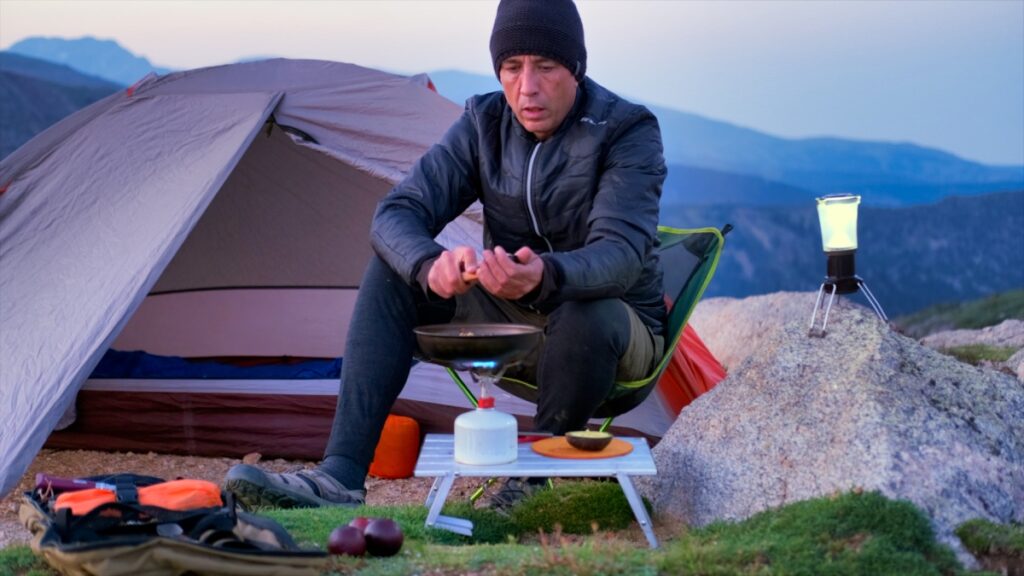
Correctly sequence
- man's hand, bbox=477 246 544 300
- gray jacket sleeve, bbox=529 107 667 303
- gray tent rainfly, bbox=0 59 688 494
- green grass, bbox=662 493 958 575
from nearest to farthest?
green grass, bbox=662 493 958 575 < man's hand, bbox=477 246 544 300 < gray jacket sleeve, bbox=529 107 667 303 < gray tent rainfly, bbox=0 59 688 494

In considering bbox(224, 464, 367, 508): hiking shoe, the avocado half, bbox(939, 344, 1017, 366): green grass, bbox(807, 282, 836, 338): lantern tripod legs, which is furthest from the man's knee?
bbox(939, 344, 1017, 366): green grass

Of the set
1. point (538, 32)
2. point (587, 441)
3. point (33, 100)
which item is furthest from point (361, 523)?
point (33, 100)

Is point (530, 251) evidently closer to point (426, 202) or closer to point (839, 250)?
point (426, 202)

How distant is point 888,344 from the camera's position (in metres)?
3.24

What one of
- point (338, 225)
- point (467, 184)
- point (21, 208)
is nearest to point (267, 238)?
point (338, 225)

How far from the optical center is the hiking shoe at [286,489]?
279cm

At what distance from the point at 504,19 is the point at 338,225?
9.66 feet

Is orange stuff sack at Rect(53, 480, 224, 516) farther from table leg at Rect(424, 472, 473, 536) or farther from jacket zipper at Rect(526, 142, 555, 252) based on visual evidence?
jacket zipper at Rect(526, 142, 555, 252)

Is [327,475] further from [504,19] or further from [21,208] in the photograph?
[21,208]

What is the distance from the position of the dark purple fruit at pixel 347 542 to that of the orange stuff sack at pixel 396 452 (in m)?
1.74

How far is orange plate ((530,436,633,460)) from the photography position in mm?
2736

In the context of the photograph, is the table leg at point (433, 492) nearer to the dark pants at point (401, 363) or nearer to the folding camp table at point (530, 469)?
the folding camp table at point (530, 469)

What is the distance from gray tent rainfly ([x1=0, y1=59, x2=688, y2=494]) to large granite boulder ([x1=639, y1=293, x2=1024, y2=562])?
1.03 meters

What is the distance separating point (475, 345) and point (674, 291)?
4.47 feet
